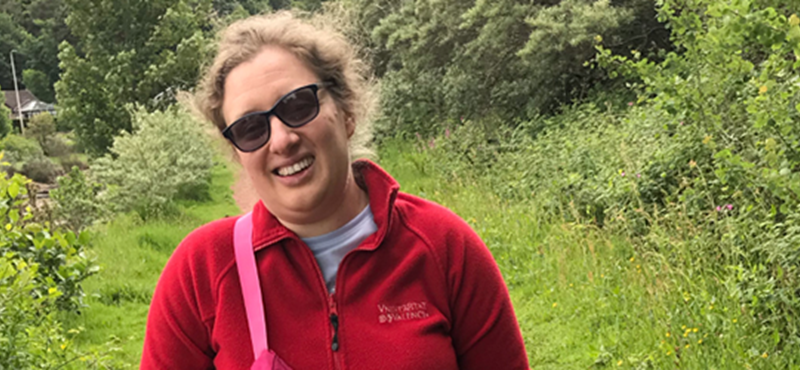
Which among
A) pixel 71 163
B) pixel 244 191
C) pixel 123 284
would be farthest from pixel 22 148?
pixel 244 191

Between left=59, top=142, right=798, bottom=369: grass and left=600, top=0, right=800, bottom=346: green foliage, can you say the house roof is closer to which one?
left=59, top=142, right=798, bottom=369: grass

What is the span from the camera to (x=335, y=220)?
5.94ft

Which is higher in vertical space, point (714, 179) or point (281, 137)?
point (281, 137)

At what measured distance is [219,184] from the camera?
1922 cm

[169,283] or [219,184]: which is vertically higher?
[169,283]

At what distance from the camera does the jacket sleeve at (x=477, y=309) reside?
1795 millimetres

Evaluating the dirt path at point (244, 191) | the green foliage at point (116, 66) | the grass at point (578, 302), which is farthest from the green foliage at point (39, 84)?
the dirt path at point (244, 191)

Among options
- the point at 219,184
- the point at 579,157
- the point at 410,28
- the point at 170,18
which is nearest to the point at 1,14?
the point at 170,18

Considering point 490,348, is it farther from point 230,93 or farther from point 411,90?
point 411,90

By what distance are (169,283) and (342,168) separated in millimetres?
511

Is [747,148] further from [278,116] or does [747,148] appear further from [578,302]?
[278,116]

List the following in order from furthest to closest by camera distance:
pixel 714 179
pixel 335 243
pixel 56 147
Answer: pixel 56 147 < pixel 714 179 < pixel 335 243

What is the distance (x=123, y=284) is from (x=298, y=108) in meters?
7.02

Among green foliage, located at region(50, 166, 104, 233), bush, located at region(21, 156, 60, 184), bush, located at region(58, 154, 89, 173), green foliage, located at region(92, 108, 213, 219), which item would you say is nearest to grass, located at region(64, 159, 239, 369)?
green foliage, located at region(92, 108, 213, 219)
